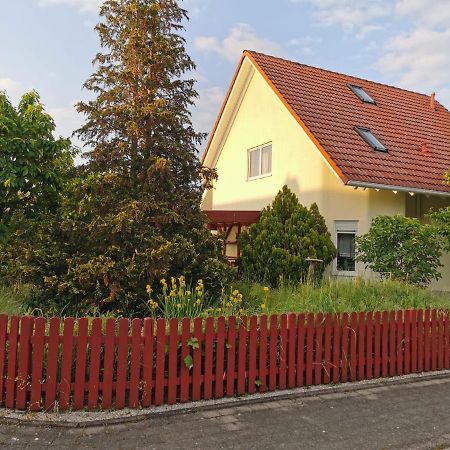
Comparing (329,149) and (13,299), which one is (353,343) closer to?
(13,299)

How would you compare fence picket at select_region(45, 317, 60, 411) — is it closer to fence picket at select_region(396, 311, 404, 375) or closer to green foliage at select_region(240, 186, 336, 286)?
fence picket at select_region(396, 311, 404, 375)

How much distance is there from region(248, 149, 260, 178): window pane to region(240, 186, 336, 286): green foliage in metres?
3.79

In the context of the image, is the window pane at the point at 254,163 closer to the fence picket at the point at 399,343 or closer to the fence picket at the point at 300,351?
the fence picket at the point at 399,343

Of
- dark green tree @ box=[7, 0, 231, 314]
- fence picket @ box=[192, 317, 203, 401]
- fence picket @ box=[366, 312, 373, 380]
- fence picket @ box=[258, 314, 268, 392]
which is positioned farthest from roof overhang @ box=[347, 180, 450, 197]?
fence picket @ box=[192, 317, 203, 401]

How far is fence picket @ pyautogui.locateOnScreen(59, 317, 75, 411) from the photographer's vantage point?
178 inches

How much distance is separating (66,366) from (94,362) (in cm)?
26

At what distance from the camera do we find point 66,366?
457cm

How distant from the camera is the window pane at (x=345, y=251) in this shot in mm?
12148

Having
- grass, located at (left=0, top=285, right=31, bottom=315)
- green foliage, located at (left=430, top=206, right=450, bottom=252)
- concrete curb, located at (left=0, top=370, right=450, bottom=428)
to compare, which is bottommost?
concrete curb, located at (left=0, top=370, right=450, bottom=428)

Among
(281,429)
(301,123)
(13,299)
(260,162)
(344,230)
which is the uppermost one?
(301,123)

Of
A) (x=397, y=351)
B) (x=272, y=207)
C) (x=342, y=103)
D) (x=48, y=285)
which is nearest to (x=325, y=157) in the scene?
(x=272, y=207)

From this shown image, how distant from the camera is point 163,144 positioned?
24.6ft

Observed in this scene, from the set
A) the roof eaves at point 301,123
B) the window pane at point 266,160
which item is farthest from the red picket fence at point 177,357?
the window pane at point 266,160

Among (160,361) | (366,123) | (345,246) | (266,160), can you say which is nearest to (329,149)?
(345,246)
